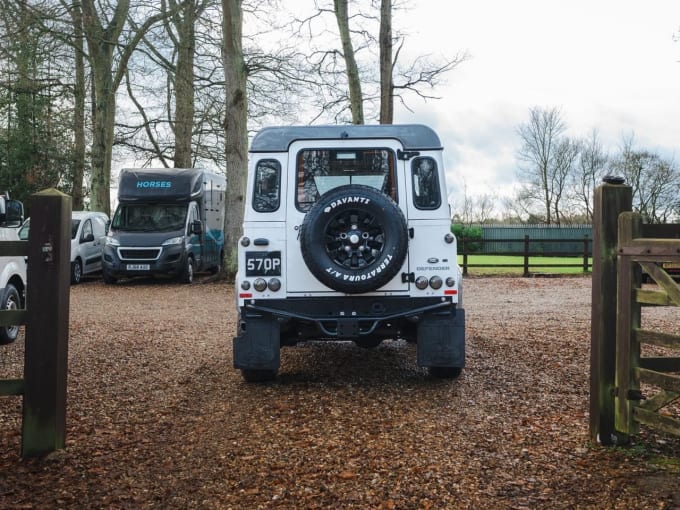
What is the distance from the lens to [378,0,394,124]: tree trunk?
71.2 feet

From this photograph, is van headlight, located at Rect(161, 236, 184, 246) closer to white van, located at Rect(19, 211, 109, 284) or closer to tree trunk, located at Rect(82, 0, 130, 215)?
white van, located at Rect(19, 211, 109, 284)

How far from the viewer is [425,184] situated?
712 cm

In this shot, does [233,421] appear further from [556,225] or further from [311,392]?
[556,225]

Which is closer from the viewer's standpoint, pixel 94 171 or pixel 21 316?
pixel 21 316

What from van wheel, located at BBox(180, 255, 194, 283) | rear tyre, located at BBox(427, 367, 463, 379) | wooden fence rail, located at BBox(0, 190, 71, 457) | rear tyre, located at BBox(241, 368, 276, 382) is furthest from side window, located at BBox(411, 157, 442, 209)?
van wheel, located at BBox(180, 255, 194, 283)

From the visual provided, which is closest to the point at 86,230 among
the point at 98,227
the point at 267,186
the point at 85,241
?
the point at 85,241

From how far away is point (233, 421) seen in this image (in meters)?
5.72

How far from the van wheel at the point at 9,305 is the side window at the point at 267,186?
426 cm

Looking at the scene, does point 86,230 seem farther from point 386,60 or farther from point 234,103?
point 386,60

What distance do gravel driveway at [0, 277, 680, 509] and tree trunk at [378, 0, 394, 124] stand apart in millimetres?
13213

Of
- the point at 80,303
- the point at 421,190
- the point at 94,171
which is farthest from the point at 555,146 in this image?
the point at 421,190

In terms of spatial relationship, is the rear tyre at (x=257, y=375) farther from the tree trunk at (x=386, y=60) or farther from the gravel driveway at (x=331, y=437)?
the tree trunk at (x=386, y=60)

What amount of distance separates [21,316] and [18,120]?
25.8 metres

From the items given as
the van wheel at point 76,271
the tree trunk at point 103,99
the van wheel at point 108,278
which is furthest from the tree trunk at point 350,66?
the van wheel at point 76,271
